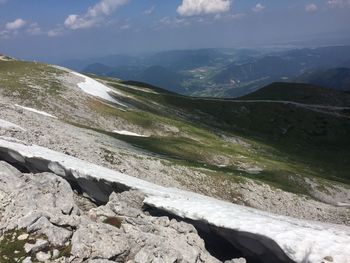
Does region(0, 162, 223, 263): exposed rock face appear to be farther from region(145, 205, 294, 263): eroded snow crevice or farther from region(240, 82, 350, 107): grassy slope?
region(240, 82, 350, 107): grassy slope

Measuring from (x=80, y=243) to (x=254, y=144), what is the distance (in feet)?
280

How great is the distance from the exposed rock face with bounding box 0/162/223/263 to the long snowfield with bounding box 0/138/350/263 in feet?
5.44

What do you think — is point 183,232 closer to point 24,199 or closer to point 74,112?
point 24,199

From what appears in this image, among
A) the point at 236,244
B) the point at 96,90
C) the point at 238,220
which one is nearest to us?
the point at 236,244

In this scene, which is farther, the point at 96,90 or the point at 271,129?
the point at 271,129

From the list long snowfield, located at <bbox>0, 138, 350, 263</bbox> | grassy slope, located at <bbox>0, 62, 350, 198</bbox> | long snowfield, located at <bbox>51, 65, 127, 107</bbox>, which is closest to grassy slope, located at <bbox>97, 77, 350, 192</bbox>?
grassy slope, located at <bbox>0, 62, 350, 198</bbox>

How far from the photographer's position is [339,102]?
15262 cm

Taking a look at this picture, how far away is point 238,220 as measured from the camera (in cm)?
2112

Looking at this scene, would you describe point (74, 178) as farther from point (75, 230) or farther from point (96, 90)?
point (96, 90)

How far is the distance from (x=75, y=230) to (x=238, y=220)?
8.33 metres

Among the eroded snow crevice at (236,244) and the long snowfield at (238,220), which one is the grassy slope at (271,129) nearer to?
the long snowfield at (238,220)

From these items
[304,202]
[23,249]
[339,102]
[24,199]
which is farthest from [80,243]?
[339,102]

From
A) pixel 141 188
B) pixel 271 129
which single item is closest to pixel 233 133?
pixel 271 129

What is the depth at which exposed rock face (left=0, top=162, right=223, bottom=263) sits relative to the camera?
57.7ft
